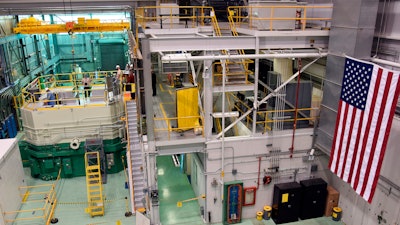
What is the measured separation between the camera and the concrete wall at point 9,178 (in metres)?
12.5

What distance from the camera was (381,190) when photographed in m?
10.8

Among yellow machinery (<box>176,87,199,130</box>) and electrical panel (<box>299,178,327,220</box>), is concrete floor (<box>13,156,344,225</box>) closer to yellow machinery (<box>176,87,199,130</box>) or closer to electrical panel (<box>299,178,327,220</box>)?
electrical panel (<box>299,178,327,220</box>)

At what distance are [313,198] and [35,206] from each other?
11.5 m

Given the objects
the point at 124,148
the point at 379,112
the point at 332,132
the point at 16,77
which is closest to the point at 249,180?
the point at 332,132

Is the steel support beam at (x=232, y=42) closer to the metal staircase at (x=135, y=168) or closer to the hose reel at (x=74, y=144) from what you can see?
the metal staircase at (x=135, y=168)

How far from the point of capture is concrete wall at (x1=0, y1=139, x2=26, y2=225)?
40.9 ft

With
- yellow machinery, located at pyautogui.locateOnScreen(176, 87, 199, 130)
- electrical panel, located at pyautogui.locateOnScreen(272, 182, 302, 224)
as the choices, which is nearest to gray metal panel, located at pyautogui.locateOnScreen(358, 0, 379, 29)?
yellow machinery, located at pyautogui.locateOnScreen(176, 87, 199, 130)

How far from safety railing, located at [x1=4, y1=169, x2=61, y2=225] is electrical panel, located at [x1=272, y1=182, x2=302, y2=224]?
28.5ft

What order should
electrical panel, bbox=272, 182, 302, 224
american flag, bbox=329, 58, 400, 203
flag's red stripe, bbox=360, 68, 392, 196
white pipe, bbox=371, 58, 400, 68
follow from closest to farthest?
1. flag's red stripe, bbox=360, 68, 392, 196
2. american flag, bbox=329, 58, 400, 203
3. white pipe, bbox=371, 58, 400, 68
4. electrical panel, bbox=272, 182, 302, 224

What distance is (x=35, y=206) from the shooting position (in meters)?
14.1

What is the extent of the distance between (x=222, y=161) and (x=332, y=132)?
4.05 metres

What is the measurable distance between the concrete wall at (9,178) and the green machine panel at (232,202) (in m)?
8.22

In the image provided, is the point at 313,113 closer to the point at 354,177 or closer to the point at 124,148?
the point at 354,177

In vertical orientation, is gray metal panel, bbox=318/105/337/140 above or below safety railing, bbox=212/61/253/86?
below
